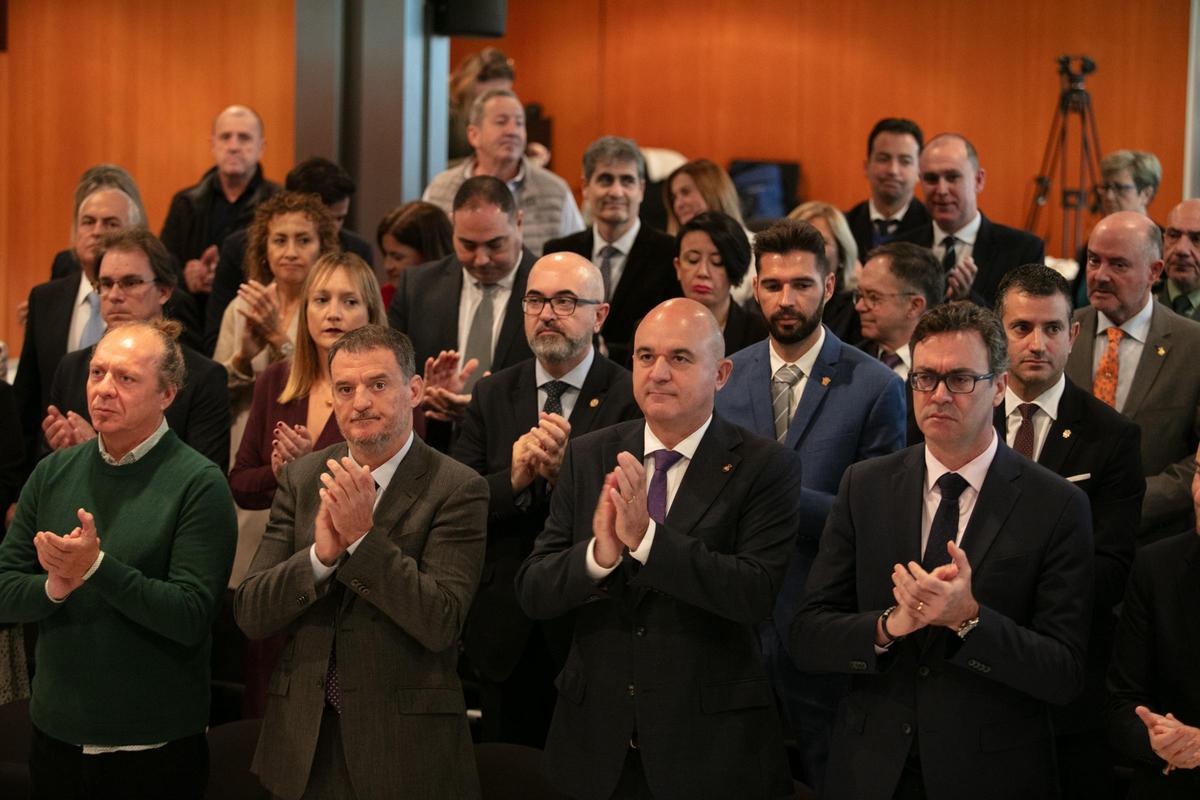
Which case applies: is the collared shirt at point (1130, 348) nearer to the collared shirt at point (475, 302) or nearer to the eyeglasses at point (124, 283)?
the collared shirt at point (475, 302)

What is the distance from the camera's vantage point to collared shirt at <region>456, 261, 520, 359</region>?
4.65m

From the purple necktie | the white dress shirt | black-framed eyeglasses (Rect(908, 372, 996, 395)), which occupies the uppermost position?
the white dress shirt

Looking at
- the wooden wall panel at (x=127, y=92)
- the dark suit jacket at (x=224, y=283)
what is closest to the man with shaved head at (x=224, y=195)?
→ the dark suit jacket at (x=224, y=283)

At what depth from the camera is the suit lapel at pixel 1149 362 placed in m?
4.05

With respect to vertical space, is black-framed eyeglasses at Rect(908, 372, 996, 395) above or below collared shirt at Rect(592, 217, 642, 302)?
below

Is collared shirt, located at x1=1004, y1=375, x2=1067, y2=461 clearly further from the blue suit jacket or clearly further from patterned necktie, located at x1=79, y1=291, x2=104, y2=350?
patterned necktie, located at x1=79, y1=291, x2=104, y2=350

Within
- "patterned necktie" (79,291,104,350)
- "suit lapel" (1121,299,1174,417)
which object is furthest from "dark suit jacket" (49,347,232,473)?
"suit lapel" (1121,299,1174,417)

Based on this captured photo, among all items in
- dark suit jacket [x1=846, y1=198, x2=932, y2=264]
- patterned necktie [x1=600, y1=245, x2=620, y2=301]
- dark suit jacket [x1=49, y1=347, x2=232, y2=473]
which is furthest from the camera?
dark suit jacket [x1=846, y1=198, x2=932, y2=264]

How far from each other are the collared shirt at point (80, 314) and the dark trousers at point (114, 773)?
6.03ft

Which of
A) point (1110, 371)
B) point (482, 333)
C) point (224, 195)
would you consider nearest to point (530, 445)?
point (482, 333)

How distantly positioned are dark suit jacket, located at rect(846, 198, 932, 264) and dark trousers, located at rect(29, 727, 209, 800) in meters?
3.20

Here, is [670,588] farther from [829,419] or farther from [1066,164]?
[1066,164]

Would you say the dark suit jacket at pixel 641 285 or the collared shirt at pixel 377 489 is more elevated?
the dark suit jacket at pixel 641 285

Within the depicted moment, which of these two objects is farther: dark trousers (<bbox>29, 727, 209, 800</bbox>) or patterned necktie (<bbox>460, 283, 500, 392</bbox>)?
patterned necktie (<bbox>460, 283, 500, 392</bbox>)
